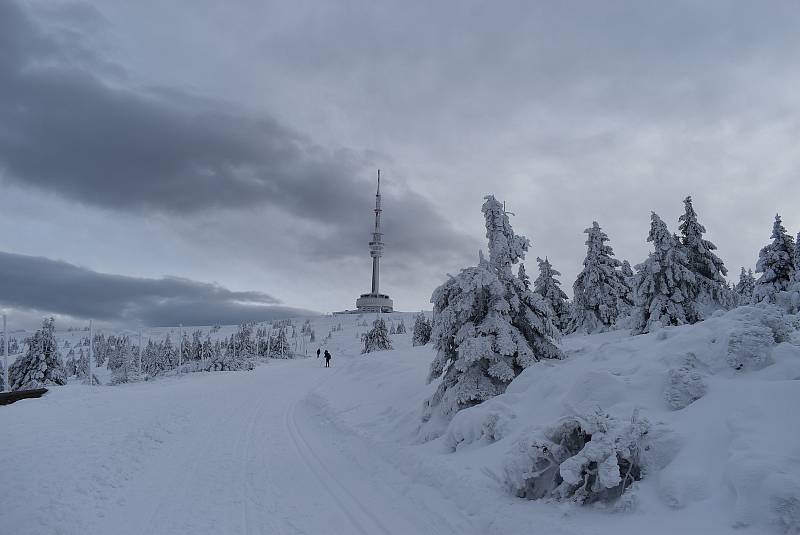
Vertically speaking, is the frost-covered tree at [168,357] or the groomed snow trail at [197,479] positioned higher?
the groomed snow trail at [197,479]

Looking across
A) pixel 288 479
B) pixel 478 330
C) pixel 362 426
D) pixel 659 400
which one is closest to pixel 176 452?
pixel 288 479

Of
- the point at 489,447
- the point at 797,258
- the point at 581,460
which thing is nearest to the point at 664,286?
the point at 797,258

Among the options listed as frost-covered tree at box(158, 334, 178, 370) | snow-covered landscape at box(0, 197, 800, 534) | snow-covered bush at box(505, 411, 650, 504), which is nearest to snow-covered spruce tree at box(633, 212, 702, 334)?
snow-covered landscape at box(0, 197, 800, 534)

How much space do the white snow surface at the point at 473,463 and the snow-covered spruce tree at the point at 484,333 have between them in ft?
3.95

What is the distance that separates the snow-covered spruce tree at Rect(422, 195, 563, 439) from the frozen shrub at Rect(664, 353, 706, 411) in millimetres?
5264

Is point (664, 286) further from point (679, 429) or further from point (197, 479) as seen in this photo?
point (197, 479)

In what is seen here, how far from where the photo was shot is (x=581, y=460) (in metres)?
7.42

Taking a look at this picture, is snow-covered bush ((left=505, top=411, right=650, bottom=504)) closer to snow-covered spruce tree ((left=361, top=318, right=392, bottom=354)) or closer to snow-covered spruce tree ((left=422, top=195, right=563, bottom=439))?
snow-covered spruce tree ((left=422, top=195, right=563, bottom=439))

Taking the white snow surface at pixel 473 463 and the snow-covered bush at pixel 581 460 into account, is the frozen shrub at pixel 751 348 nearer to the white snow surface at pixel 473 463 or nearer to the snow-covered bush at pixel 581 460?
the white snow surface at pixel 473 463

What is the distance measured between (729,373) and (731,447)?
2667 mm

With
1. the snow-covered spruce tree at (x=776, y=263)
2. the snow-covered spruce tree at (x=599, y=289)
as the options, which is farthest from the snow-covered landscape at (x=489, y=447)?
the snow-covered spruce tree at (x=599, y=289)

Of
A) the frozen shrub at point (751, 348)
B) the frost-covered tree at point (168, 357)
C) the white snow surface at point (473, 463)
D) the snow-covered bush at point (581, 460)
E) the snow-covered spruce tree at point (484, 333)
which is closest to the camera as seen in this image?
the white snow surface at point (473, 463)

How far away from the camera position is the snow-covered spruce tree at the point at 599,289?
4109 centimetres

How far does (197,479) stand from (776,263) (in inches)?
1400
